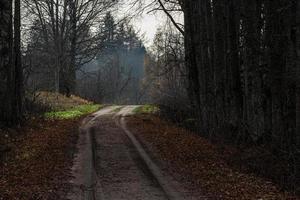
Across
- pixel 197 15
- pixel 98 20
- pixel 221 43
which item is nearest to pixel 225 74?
pixel 221 43

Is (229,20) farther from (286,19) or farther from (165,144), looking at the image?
(165,144)

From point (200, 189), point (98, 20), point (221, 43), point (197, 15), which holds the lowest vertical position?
point (200, 189)

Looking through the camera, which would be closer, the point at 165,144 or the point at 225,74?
the point at 165,144

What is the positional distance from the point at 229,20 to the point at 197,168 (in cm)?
832

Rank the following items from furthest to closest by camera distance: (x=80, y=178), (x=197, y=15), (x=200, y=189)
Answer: (x=197, y=15) < (x=80, y=178) < (x=200, y=189)

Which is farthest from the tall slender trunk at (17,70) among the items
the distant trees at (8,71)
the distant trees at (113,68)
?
the distant trees at (113,68)

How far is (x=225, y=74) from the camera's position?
20.4 meters

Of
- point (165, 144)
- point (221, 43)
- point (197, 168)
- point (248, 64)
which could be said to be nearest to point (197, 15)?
point (221, 43)

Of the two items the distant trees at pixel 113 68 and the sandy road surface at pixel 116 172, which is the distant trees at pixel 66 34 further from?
the sandy road surface at pixel 116 172

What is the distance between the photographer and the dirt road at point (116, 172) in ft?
36.0

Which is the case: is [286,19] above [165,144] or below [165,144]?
above

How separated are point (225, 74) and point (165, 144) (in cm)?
460

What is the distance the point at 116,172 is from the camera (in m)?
13.1

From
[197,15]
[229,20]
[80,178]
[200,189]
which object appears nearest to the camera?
[200,189]
